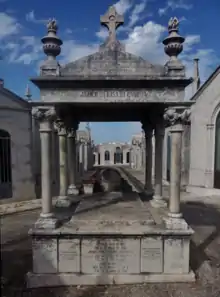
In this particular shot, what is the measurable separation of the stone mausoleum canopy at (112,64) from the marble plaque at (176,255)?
11.0 ft

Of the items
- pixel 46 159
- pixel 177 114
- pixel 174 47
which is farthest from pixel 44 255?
pixel 174 47

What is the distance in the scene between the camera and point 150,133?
8.32 metres

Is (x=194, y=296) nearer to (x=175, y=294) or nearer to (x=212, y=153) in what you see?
(x=175, y=294)

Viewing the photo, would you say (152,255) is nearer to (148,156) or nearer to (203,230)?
(148,156)

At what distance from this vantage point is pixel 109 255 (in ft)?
16.6

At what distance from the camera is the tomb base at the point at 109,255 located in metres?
4.98

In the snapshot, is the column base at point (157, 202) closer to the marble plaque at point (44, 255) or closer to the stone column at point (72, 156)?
the stone column at point (72, 156)

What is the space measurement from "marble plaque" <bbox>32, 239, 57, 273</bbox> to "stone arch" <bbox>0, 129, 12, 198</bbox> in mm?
8162

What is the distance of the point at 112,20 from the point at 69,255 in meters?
5.22

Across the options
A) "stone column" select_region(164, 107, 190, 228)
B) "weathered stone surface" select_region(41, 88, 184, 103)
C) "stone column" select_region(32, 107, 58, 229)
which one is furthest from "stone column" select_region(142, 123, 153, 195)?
"stone column" select_region(32, 107, 58, 229)

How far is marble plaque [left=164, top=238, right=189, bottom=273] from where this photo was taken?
5.05m

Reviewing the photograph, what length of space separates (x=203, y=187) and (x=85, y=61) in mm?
11754

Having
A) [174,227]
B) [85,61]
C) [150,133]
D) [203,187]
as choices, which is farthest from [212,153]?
[85,61]

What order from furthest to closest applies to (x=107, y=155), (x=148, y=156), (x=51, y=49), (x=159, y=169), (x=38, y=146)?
(x=107, y=155) < (x=38, y=146) < (x=148, y=156) < (x=159, y=169) < (x=51, y=49)
